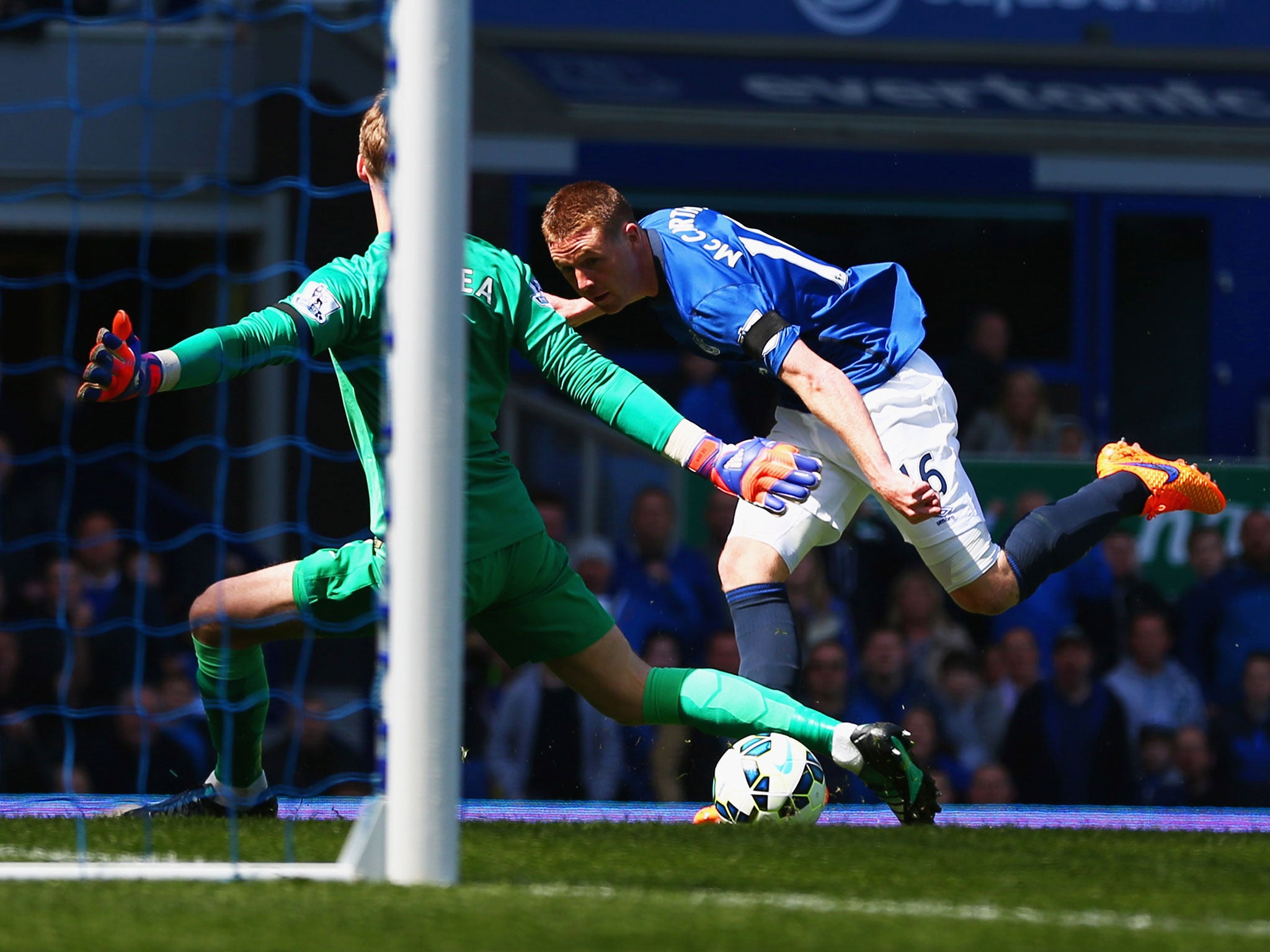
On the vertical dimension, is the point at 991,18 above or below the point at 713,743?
above

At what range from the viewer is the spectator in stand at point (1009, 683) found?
741 centimetres

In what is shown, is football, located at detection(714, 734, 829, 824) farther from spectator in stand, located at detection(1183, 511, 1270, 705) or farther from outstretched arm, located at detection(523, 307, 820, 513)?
spectator in stand, located at detection(1183, 511, 1270, 705)

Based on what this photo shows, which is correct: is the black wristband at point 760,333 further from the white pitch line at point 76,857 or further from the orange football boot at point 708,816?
the white pitch line at point 76,857

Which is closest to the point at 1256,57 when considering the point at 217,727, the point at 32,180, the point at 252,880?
the point at 32,180

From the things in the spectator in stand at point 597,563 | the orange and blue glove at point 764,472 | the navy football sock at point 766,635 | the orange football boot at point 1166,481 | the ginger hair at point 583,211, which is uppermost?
the ginger hair at point 583,211

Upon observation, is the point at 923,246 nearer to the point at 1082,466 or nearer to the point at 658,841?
the point at 1082,466

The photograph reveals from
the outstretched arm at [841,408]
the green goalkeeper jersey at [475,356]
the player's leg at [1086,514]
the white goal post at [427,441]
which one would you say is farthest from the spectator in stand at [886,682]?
the white goal post at [427,441]

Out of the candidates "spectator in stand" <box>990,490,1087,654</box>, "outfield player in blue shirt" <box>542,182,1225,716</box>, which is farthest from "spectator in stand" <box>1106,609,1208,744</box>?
"outfield player in blue shirt" <box>542,182,1225,716</box>

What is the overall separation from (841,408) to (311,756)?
366 cm

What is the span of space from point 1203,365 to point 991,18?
5.89ft

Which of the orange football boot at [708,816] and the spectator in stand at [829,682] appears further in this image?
the spectator in stand at [829,682]

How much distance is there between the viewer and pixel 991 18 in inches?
330

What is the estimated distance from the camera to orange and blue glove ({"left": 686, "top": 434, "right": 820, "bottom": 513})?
3.30m

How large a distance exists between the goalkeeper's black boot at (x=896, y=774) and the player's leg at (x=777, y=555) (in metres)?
0.34
